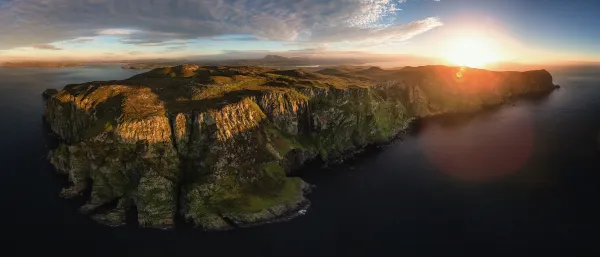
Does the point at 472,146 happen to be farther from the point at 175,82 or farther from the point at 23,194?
the point at 23,194

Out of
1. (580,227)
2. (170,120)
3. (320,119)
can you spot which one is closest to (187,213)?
(170,120)

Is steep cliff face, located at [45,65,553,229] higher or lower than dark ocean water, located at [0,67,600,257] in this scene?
higher

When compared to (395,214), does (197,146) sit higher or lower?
higher

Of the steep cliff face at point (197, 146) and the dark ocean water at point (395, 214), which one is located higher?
the steep cliff face at point (197, 146)

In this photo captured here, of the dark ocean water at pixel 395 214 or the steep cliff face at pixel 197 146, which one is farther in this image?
the steep cliff face at pixel 197 146

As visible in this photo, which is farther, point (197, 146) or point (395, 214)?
point (197, 146)

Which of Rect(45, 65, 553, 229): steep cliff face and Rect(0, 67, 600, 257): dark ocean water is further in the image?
Rect(45, 65, 553, 229): steep cliff face
